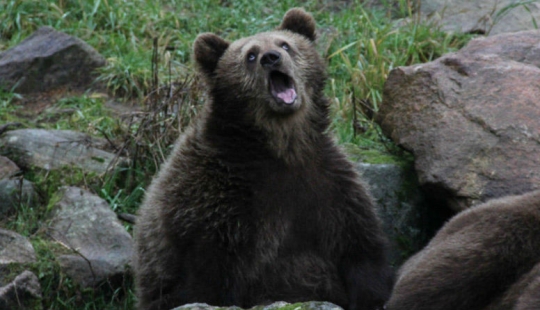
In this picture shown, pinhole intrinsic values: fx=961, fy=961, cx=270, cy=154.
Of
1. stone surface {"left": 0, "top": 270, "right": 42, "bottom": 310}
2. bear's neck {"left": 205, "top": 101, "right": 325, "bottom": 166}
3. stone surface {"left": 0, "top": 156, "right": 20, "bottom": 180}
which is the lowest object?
stone surface {"left": 0, "top": 270, "right": 42, "bottom": 310}

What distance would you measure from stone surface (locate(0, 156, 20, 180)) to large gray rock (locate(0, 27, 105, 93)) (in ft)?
7.23

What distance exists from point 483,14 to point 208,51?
222 inches

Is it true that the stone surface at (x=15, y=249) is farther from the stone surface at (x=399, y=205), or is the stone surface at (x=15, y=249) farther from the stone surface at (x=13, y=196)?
the stone surface at (x=399, y=205)

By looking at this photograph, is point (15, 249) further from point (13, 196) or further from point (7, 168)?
point (7, 168)

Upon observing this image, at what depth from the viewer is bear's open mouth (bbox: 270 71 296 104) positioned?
6.92 m

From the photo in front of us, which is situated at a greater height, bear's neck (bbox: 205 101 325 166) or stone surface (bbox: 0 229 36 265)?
bear's neck (bbox: 205 101 325 166)

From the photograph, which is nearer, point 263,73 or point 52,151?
point 263,73

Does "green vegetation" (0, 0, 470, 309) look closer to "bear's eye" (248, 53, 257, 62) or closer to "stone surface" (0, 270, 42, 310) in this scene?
"stone surface" (0, 270, 42, 310)

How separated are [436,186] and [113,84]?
15.9 feet

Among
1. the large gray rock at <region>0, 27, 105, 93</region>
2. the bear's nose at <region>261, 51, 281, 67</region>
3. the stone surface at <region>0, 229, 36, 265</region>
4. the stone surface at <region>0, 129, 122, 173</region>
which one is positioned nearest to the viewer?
the bear's nose at <region>261, 51, 281, 67</region>

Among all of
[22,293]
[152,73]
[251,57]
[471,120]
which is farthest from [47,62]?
[471,120]

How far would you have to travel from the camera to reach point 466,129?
→ 762 cm

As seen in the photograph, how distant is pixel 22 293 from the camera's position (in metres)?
7.32

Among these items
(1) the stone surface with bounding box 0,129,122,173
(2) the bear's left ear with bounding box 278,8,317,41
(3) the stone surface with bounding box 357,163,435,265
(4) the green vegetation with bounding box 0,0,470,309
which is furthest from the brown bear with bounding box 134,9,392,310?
(1) the stone surface with bounding box 0,129,122,173
